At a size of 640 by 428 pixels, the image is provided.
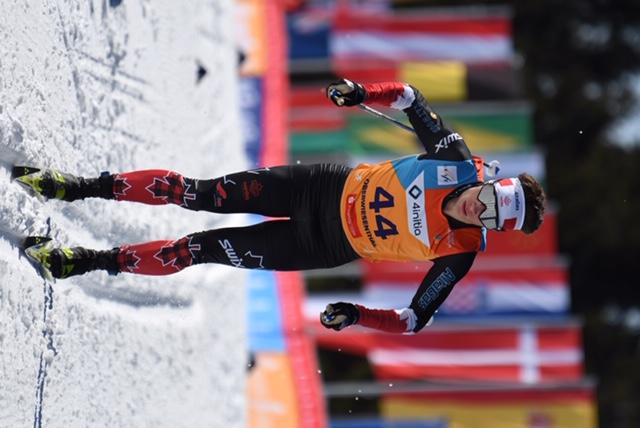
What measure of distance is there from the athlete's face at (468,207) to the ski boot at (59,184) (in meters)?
1.60

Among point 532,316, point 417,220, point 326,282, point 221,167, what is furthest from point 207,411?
point 326,282

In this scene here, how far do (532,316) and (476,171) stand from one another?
7.49 metres

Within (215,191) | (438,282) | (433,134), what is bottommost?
(438,282)

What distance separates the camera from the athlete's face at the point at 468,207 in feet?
17.9

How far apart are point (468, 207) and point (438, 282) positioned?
40 centimetres

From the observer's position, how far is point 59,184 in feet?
18.8

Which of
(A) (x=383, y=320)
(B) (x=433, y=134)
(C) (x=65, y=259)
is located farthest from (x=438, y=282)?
(C) (x=65, y=259)

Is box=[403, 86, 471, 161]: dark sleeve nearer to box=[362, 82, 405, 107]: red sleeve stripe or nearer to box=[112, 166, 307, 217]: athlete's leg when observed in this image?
box=[362, 82, 405, 107]: red sleeve stripe

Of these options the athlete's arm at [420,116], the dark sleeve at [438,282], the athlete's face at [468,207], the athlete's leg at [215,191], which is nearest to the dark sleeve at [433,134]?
the athlete's arm at [420,116]

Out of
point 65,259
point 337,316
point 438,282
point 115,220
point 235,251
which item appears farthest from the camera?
point 115,220

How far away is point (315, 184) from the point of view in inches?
233

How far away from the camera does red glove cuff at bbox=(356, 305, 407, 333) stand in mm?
5684

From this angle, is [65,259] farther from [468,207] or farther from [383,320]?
[468,207]

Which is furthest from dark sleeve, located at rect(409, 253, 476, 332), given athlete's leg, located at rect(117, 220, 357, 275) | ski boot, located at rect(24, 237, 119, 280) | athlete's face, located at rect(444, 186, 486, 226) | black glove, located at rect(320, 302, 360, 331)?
ski boot, located at rect(24, 237, 119, 280)
